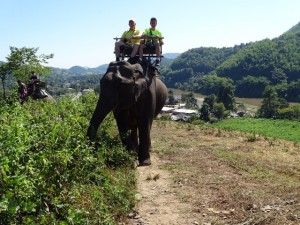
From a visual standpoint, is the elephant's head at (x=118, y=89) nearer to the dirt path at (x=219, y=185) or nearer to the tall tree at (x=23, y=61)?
the dirt path at (x=219, y=185)

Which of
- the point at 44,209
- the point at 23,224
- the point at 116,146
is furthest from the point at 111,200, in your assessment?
the point at 116,146

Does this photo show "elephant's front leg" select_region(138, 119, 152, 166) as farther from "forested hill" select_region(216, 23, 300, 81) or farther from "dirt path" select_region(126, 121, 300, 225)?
"forested hill" select_region(216, 23, 300, 81)

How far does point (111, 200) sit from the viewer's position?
19.8 feet

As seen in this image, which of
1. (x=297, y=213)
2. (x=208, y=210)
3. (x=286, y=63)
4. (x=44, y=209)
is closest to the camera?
(x=44, y=209)

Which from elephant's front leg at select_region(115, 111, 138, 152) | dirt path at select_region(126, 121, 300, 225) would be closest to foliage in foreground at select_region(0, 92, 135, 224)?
dirt path at select_region(126, 121, 300, 225)

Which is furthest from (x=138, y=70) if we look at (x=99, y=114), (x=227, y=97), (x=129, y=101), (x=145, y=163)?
(x=227, y=97)

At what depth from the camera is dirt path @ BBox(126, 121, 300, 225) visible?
6.26 m

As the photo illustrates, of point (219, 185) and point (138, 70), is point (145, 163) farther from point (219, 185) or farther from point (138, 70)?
point (219, 185)

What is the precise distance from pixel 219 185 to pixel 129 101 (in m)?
2.66

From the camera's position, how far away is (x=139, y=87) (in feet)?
30.1

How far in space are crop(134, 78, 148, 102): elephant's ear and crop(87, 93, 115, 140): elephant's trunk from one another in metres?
0.80

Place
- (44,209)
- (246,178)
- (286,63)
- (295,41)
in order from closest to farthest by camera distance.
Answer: (44,209) → (246,178) → (286,63) → (295,41)

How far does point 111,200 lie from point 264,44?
177120 mm

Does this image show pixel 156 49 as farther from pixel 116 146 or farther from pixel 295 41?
pixel 295 41
